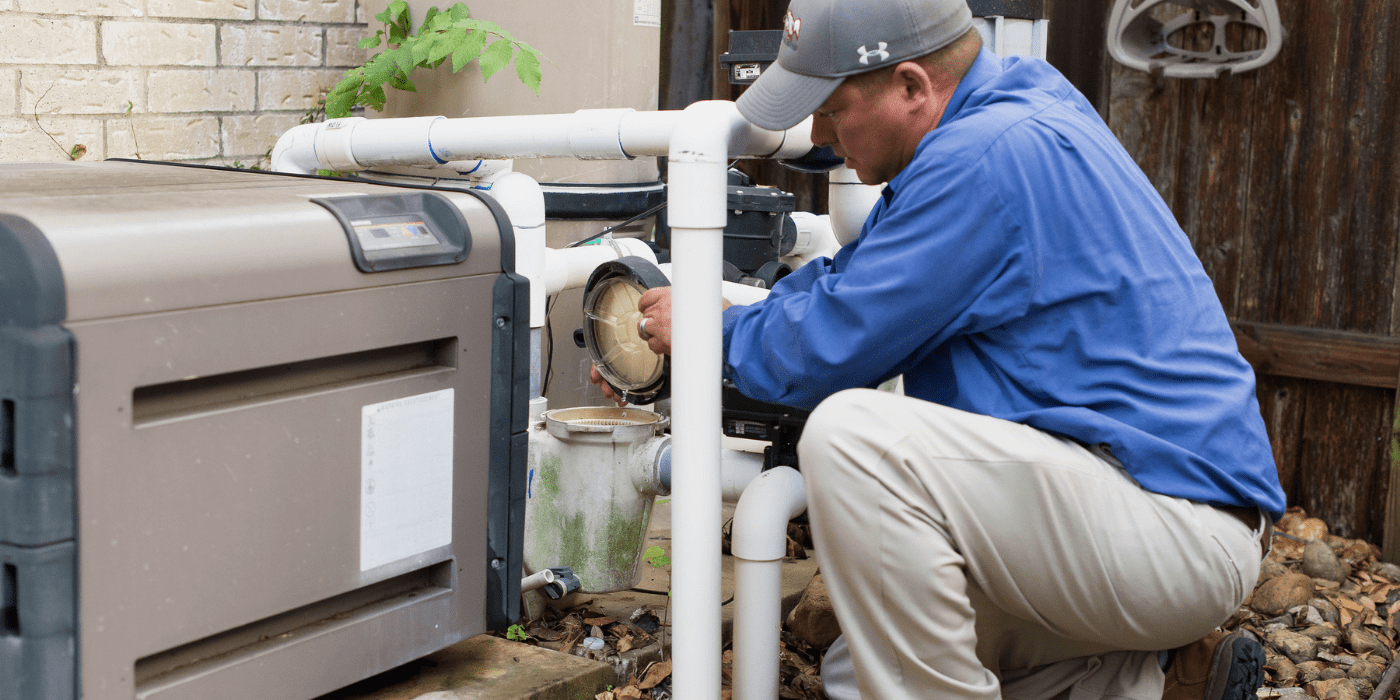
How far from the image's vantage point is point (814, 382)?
176cm

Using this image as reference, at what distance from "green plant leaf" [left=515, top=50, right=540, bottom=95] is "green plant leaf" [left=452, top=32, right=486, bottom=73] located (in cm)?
11

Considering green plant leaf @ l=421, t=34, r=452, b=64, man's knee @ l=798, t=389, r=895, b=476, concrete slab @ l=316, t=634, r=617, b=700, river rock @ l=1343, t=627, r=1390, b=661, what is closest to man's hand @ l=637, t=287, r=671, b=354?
man's knee @ l=798, t=389, r=895, b=476

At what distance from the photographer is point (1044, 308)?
1688 millimetres

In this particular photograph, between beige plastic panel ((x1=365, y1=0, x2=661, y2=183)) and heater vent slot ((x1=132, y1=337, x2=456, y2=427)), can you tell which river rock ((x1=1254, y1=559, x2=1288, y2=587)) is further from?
heater vent slot ((x1=132, y1=337, x2=456, y2=427))

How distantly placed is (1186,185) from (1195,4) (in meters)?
0.52

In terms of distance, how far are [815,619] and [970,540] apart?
0.87 meters

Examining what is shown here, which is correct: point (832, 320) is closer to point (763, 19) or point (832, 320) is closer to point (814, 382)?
point (814, 382)

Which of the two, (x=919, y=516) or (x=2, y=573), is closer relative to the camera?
(x=2, y=573)

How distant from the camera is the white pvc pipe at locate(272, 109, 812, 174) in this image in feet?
6.75

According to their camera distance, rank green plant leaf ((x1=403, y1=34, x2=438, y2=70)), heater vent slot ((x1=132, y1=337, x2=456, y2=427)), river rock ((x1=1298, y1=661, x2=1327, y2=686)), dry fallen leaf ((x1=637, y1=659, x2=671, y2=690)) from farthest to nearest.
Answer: green plant leaf ((x1=403, y1=34, x2=438, y2=70))
river rock ((x1=1298, y1=661, x2=1327, y2=686))
dry fallen leaf ((x1=637, y1=659, x2=671, y2=690))
heater vent slot ((x1=132, y1=337, x2=456, y2=427))

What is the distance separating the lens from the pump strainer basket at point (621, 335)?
7.00 ft

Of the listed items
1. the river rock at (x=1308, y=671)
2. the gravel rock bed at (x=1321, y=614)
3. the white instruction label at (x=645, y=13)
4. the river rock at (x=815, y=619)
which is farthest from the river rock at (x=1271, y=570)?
the white instruction label at (x=645, y=13)

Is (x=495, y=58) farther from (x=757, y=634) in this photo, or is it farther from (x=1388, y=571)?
(x=1388, y=571)

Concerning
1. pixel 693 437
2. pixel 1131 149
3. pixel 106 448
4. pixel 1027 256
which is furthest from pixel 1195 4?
pixel 106 448
